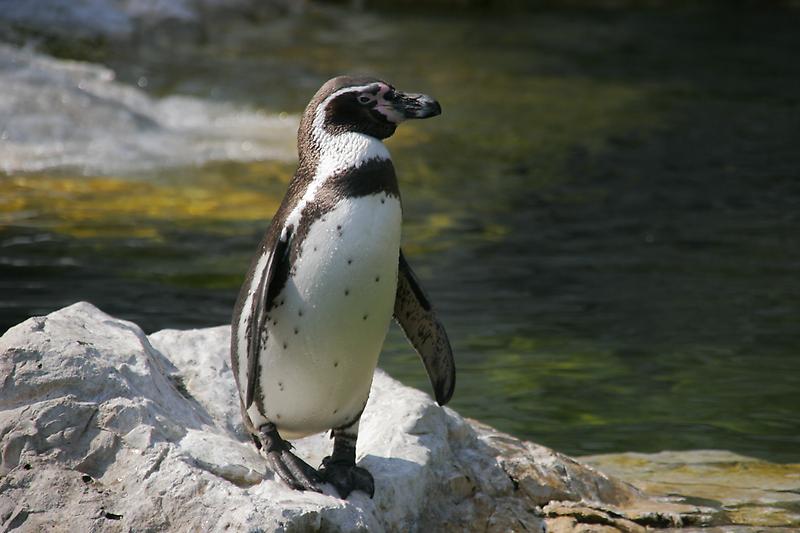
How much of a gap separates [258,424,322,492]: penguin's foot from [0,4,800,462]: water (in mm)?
2000

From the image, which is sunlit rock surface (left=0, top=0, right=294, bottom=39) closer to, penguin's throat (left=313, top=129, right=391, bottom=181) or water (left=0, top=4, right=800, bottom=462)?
water (left=0, top=4, right=800, bottom=462)

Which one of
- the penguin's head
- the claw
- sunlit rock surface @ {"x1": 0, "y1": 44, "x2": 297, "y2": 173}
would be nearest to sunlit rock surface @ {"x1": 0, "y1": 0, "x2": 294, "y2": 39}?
sunlit rock surface @ {"x1": 0, "y1": 44, "x2": 297, "y2": 173}

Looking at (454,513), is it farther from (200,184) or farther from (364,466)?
(200,184)

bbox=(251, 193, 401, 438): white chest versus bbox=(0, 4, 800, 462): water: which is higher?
bbox=(251, 193, 401, 438): white chest

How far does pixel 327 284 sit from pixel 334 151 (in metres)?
0.36

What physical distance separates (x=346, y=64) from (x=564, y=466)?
12.3 meters

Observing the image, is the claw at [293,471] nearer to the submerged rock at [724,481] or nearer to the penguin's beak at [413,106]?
the penguin's beak at [413,106]

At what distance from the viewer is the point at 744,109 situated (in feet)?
43.2

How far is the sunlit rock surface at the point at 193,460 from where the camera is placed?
3.20 m

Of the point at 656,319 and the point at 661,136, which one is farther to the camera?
the point at 661,136

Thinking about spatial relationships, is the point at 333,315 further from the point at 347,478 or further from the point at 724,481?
the point at 724,481

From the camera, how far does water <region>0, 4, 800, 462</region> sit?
6.11m

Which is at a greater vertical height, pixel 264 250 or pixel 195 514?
pixel 264 250

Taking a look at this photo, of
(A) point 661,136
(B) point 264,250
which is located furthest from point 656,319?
(A) point 661,136
